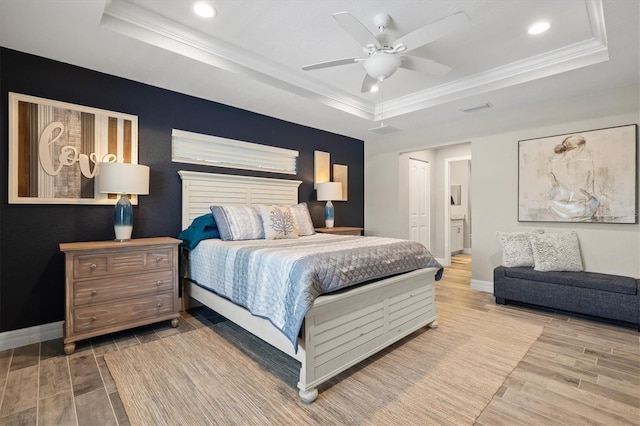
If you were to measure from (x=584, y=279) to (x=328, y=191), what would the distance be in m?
3.35

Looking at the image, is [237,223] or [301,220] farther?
[301,220]

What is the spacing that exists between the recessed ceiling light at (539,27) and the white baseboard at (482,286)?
3.10m

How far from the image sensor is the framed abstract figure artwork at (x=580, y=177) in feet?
10.9

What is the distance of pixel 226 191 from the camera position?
12.9 ft

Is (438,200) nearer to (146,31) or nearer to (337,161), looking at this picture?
(337,161)

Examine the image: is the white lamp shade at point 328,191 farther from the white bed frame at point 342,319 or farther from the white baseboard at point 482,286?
the white baseboard at point 482,286

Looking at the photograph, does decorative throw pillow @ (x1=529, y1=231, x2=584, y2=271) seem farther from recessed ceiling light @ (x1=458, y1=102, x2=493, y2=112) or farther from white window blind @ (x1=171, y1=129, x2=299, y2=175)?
white window blind @ (x1=171, y1=129, x2=299, y2=175)

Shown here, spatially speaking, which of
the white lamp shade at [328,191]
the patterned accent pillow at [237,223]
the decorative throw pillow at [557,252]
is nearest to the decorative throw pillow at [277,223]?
the patterned accent pillow at [237,223]

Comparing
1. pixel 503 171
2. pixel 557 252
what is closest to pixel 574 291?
pixel 557 252

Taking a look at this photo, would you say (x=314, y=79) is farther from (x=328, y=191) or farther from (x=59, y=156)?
(x=59, y=156)

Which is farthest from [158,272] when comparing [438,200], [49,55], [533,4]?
[438,200]

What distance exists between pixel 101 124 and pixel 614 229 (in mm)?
5695

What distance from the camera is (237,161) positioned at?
4.08 m

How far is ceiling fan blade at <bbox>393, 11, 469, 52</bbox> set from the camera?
71.9 inches
